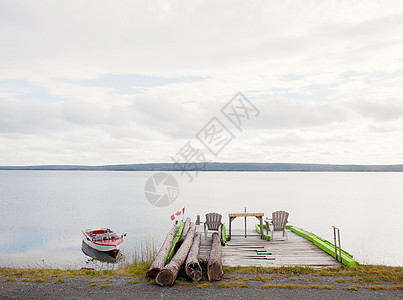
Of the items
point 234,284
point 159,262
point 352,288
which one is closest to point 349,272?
point 352,288

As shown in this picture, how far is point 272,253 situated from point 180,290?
13.2 feet

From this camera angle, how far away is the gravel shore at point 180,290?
Answer: 21.5 feet

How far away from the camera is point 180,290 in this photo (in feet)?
23.0

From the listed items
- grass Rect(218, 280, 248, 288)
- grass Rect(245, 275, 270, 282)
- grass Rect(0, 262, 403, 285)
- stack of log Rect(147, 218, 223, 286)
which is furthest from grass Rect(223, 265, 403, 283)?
grass Rect(218, 280, 248, 288)

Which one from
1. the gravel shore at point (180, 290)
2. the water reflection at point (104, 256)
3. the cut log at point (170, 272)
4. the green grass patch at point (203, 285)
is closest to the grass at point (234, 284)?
the gravel shore at point (180, 290)

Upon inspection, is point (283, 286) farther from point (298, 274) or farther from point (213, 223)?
point (213, 223)

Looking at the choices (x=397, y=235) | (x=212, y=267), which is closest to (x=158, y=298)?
(x=212, y=267)

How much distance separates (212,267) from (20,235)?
21.3 m

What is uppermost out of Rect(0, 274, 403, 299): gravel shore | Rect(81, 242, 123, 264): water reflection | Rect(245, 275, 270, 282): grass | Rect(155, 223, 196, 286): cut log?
Rect(155, 223, 196, 286): cut log

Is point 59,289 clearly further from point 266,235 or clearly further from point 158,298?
point 266,235

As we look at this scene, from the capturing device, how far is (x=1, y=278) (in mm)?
8125

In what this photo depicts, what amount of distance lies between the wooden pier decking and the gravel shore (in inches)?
54.1

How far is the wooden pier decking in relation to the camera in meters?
9.01

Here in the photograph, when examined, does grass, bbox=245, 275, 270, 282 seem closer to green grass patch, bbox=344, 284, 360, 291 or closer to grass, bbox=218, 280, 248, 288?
grass, bbox=218, 280, 248, 288
